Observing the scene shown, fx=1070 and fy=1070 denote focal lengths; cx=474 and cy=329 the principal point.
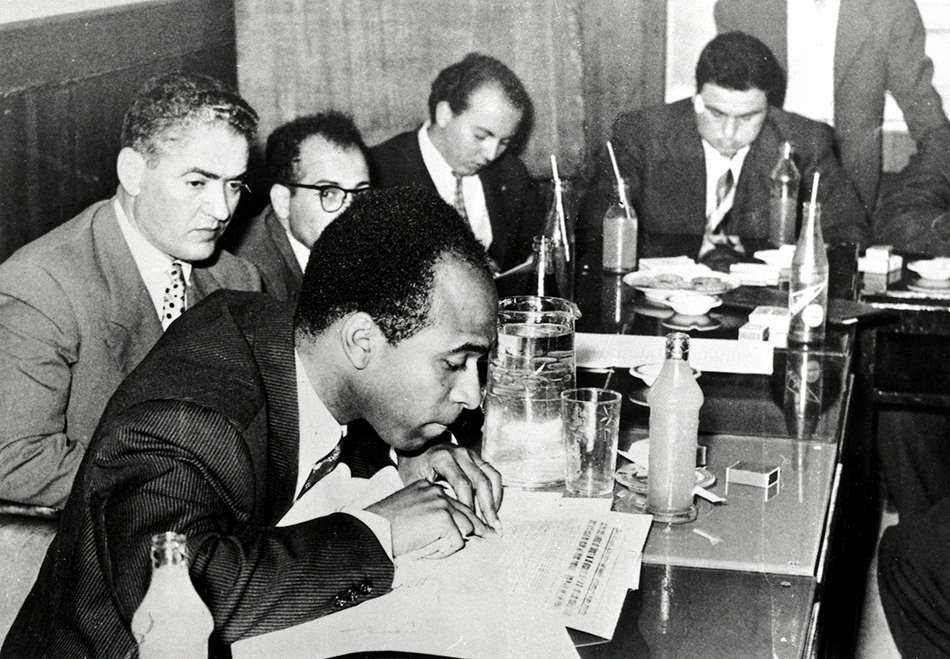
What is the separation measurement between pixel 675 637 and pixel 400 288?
49cm

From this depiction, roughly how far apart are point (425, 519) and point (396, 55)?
3085 mm

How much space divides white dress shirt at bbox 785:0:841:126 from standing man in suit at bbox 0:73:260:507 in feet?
10.3

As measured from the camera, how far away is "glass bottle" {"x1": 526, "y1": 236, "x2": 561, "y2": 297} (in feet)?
7.82

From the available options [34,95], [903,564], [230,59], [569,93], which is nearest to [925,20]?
[569,93]

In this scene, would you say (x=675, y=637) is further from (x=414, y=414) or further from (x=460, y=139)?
(x=460, y=139)

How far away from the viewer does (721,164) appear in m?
3.87

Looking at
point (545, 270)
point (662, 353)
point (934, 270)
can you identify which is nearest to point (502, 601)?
point (662, 353)

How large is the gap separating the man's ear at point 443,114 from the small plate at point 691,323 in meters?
1.65

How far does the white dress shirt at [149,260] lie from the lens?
1.95 meters

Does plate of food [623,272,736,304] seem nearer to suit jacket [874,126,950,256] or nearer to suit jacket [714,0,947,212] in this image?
suit jacket [874,126,950,256]

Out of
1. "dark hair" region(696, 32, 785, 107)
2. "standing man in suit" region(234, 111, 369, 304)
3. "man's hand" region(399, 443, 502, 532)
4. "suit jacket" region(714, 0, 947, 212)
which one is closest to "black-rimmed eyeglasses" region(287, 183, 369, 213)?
"standing man in suit" region(234, 111, 369, 304)

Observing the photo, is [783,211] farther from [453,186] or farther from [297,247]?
[297,247]

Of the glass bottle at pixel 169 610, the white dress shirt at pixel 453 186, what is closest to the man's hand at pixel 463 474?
the glass bottle at pixel 169 610

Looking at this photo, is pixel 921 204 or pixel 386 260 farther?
pixel 921 204
